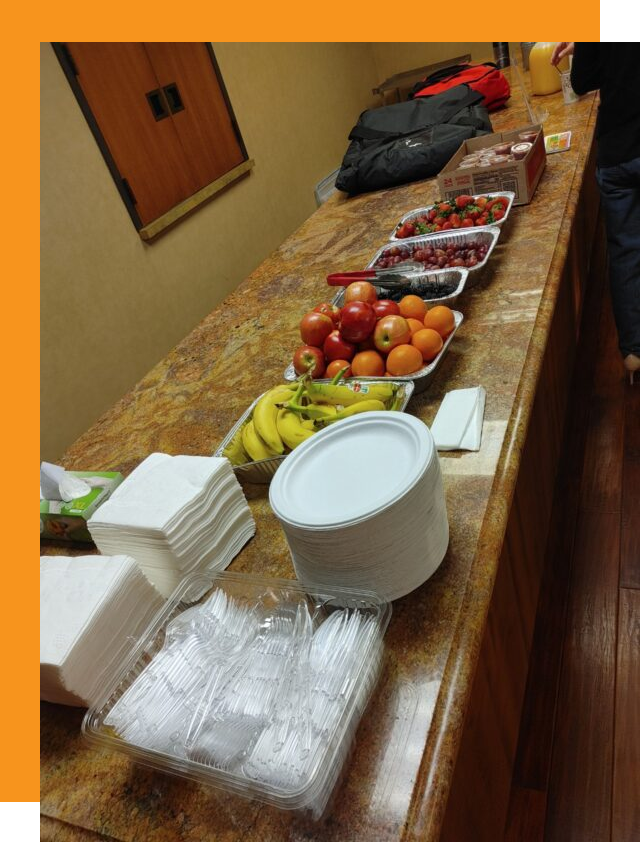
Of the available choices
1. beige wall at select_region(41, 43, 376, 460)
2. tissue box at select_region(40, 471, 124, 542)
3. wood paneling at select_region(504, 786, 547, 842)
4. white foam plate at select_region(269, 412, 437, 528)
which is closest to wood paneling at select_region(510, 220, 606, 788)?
wood paneling at select_region(504, 786, 547, 842)

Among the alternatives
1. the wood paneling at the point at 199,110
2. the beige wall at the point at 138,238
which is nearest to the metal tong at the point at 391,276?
the beige wall at the point at 138,238

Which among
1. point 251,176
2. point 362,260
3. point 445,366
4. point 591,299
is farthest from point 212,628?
point 251,176

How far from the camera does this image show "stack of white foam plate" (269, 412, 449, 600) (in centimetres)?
81

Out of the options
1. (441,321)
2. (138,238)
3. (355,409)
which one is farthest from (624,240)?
(138,238)

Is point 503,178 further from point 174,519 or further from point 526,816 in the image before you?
point 526,816

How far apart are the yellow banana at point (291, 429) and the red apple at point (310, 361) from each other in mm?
195

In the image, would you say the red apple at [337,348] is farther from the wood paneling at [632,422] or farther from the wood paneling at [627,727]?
the wood paneling at [632,422]

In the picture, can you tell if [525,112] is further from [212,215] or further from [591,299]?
[212,215]

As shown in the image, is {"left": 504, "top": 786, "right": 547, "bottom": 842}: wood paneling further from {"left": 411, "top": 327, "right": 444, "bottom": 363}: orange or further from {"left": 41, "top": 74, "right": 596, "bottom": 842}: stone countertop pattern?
{"left": 411, "top": 327, "right": 444, "bottom": 363}: orange

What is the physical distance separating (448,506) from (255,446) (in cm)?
40

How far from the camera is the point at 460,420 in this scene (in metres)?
1.21

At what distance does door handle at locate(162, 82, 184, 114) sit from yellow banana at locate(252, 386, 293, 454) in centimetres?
315

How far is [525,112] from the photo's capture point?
3170mm
